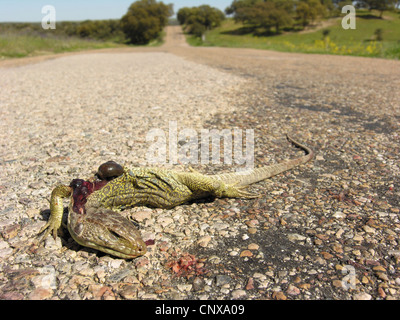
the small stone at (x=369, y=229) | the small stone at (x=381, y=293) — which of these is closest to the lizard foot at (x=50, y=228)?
the small stone at (x=381, y=293)

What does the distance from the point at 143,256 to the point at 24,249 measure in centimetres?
130

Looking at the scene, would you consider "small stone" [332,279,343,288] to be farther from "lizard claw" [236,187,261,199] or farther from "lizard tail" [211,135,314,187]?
"lizard tail" [211,135,314,187]

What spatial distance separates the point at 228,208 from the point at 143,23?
2743 inches

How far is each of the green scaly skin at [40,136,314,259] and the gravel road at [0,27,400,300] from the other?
176 mm

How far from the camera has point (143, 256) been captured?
334 cm

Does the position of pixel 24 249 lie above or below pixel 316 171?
below

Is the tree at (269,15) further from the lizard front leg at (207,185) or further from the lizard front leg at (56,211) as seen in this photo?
the lizard front leg at (56,211)

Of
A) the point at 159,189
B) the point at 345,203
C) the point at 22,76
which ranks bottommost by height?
the point at 345,203

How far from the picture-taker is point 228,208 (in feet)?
13.9

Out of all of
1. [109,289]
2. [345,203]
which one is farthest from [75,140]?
[345,203]

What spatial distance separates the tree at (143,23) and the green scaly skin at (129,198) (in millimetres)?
65265

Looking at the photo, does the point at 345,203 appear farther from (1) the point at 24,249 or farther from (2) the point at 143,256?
(1) the point at 24,249

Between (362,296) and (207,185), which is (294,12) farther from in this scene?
(362,296)

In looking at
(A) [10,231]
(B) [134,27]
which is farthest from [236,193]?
(B) [134,27]
